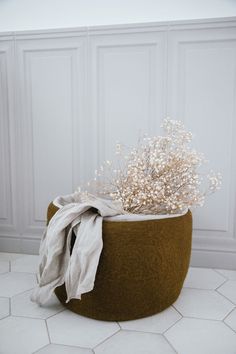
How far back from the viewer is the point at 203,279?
222 cm

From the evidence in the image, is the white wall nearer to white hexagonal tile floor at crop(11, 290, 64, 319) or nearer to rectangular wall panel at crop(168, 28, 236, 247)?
rectangular wall panel at crop(168, 28, 236, 247)

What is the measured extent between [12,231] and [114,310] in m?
1.31

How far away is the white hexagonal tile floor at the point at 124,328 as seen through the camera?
1.50 m

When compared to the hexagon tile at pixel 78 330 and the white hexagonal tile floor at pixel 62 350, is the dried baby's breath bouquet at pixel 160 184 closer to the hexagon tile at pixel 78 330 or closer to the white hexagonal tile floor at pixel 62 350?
the hexagon tile at pixel 78 330

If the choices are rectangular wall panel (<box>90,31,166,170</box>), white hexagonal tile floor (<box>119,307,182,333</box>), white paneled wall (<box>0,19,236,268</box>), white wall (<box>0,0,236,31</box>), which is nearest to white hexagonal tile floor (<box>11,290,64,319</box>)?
white hexagonal tile floor (<box>119,307,182,333</box>)

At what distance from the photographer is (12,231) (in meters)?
2.69

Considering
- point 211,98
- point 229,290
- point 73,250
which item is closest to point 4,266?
point 73,250

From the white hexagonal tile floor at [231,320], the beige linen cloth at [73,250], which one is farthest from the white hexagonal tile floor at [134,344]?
the white hexagonal tile floor at [231,320]

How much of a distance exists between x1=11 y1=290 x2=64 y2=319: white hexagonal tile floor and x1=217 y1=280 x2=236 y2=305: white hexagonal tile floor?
93 cm

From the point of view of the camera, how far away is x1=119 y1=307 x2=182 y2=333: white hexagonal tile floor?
64.9 inches

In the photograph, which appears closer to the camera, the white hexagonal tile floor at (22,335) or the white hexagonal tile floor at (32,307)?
the white hexagonal tile floor at (22,335)

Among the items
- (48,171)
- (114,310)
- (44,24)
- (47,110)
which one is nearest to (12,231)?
(48,171)

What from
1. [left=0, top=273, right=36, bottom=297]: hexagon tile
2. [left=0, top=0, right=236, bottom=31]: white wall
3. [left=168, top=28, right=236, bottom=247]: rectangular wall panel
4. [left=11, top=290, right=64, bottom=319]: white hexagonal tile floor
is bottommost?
[left=11, top=290, right=64, bottom=319]: white hexagonal tile floor

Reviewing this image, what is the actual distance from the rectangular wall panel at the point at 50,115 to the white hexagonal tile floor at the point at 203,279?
104 cm
